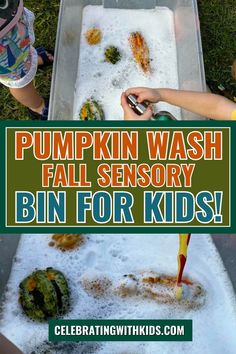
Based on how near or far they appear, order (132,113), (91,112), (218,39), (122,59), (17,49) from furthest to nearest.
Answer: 1. (218,39)
2. (122,59)
3. (91,112)
4. (17,49)
5. (132,113)

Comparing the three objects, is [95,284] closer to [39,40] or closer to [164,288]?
[164,288]

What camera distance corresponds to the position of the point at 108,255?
125cm

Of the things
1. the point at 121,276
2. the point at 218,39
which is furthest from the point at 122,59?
the point at 121,276

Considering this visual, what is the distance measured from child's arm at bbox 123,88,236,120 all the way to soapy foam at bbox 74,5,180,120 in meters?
0.31

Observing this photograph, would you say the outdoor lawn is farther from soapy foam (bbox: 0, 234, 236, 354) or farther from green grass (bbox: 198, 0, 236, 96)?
soapy foam (bbox: 0, 234, 236, 354)

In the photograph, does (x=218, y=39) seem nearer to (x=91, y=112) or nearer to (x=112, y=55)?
(x=112, y=55)

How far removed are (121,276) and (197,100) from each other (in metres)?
0.47

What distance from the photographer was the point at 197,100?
1.08 meters

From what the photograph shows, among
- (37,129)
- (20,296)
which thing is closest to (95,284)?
(20,296)

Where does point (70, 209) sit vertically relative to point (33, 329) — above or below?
above

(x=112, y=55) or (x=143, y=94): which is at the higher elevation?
(x=112, y=55)

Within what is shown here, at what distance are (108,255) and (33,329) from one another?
0.83 ft

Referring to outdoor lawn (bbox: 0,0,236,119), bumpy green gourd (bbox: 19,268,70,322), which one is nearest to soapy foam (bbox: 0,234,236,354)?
bumpy green gourd (bbox: 19,268,70,322)

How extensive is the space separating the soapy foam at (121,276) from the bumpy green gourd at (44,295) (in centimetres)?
2
